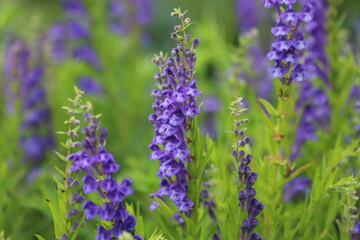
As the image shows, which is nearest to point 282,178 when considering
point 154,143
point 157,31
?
point 154,143

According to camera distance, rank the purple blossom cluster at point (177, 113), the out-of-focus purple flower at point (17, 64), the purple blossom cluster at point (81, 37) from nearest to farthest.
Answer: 1. the purple blossom cluster at point (177, 113)
2. the out-of-focus purple flower at point (17, 64)
3. the purple blossom cluster at point (81, 37)

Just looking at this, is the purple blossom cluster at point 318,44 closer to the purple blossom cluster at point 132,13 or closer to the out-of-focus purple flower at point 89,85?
the purple blossom cluster at point 132,13

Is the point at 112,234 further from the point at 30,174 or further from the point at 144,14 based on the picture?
the point at 144,14

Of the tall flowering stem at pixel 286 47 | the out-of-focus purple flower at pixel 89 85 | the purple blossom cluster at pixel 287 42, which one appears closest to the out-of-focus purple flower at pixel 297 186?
the tall flowering stem at pixel 286 47

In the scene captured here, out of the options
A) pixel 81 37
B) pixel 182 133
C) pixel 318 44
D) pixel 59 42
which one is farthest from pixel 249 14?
pixel 182 133

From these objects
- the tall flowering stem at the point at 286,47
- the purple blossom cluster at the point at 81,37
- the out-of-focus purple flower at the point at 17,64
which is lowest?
the tall flowering stem at the point at 286,47

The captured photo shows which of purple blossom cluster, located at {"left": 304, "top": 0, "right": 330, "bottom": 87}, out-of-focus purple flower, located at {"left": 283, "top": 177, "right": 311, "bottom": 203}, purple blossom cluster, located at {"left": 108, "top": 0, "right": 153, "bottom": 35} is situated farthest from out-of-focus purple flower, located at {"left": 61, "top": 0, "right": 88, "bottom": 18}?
out-of-focus purple flower, located at {"left": 283, "top": 177, "right": 311, "bottom": 203}

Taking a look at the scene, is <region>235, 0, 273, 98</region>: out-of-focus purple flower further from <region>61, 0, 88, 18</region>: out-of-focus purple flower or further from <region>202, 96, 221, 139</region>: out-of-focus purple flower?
<region>61, 0, 88, 18</region>: out-of-focus purple flower

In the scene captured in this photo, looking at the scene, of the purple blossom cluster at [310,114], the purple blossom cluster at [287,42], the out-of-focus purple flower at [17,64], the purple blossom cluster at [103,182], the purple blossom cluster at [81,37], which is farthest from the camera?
the purple blossom cluster at [81,37]

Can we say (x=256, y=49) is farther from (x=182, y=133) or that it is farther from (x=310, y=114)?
(x=182, y=133)
